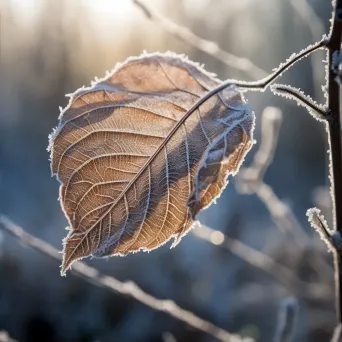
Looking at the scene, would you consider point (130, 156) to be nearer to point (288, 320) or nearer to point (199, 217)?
point (288, 320)

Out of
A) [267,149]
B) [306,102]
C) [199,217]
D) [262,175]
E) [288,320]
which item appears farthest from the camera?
[199,217]

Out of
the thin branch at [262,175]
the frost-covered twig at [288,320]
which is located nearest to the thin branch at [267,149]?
the thin branch at [262,175]

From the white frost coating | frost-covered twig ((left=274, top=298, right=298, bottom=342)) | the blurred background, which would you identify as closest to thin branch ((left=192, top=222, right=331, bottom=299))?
the blurred background

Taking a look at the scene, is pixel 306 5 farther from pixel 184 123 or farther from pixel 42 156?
pixel 42 156

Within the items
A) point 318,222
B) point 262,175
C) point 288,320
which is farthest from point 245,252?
point 318,222

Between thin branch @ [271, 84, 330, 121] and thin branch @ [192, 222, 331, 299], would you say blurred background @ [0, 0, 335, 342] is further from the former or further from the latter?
thin branch @ [271, 84, 330, 121]

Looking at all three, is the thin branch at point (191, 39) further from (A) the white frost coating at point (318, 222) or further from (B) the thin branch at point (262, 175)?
(A) the white frost coating at point (318, 222)
